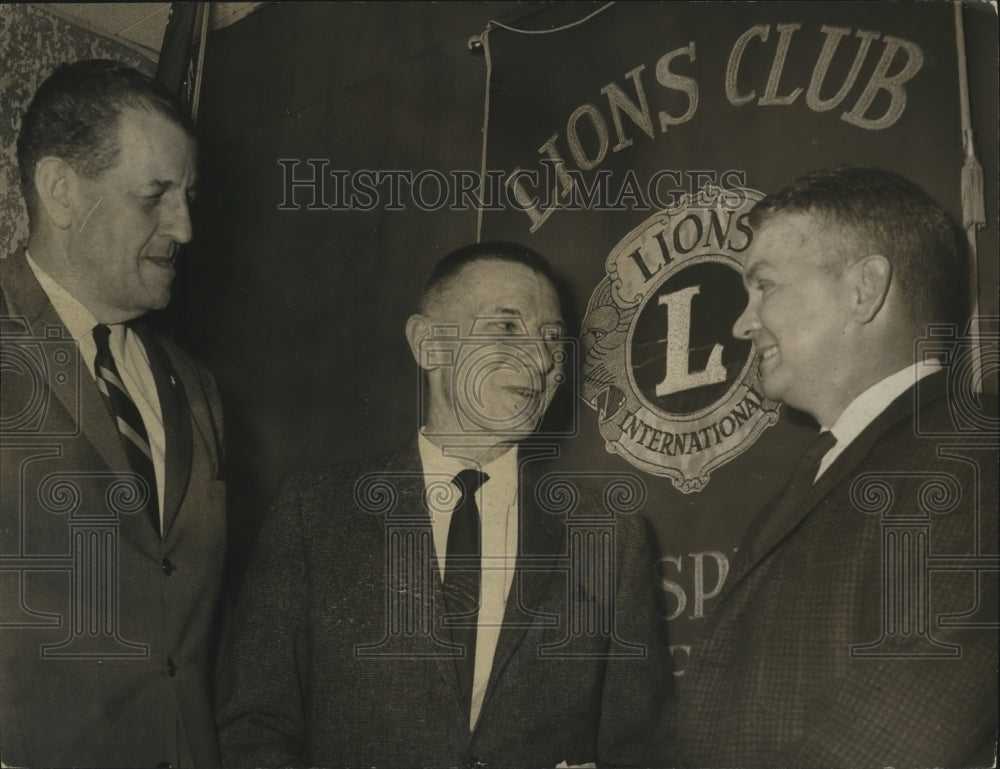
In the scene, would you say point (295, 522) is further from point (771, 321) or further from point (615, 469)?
point (771, 321)

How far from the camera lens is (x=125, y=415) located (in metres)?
2.78

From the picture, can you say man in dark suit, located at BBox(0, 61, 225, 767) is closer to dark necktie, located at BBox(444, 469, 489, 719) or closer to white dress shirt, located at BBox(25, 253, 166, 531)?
white dress shirt, located at BBox(25, 253, 166, 531)

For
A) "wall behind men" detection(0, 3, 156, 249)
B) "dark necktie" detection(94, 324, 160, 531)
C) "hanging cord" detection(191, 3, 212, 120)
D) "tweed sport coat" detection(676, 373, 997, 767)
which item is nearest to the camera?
"tweed sport coat" detection(676, 373, 997, 767)

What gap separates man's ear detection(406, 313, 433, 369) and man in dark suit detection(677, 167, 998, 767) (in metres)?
0.79

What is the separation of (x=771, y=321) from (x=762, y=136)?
1.44 feet

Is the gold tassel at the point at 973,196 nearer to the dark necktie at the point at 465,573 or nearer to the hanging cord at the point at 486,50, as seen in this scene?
the hanging cord at the point at 486,50

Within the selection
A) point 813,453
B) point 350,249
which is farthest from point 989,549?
point 350,249

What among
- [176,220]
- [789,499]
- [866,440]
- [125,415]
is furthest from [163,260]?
[866,440]

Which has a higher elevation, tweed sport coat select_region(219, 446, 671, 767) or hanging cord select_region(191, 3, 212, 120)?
hanging cord select_region(191, 3, 212, 120)

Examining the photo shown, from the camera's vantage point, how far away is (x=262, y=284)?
9.79 feet

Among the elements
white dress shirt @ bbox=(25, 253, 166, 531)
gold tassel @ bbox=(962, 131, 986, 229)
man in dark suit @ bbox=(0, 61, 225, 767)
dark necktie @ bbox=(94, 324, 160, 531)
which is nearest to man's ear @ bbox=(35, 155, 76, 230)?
man in dark suit @ bbox=(0, 61, 225, 767)

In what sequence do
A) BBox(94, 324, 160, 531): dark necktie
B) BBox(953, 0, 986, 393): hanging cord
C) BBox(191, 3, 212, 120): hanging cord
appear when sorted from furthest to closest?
BBox(191, 3, 212, 120): hanging cord < BBox(94, 324, 160, 531): dark necktie < BBox(953, 0, 986, 393): hanging cord

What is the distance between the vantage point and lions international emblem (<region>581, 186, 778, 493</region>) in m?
2.76

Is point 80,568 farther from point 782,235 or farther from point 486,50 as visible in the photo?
point 782,235
